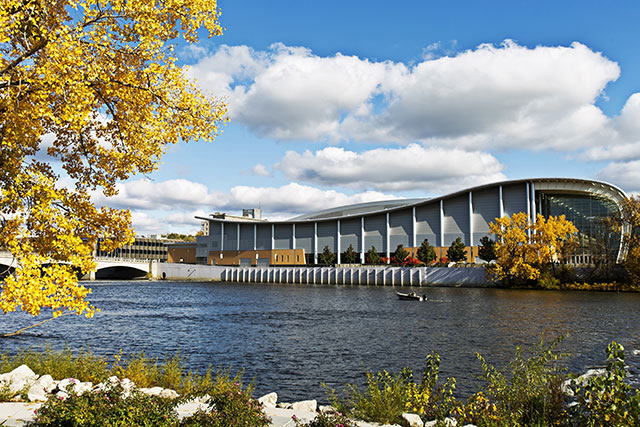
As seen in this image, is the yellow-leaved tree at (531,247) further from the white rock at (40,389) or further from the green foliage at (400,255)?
the white rock at (40,389)

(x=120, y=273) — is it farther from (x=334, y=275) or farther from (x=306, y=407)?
(x=306, y=407)

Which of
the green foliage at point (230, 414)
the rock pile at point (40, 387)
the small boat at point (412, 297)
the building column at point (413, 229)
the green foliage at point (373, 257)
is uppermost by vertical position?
the building column at point (413, 229)

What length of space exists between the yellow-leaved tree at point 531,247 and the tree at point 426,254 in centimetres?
1994

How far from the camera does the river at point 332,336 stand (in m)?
22.3

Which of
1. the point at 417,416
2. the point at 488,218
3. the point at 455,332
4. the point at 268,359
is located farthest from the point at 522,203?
the point at 417,416

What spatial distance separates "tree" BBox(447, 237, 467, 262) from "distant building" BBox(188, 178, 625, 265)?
5.13 m

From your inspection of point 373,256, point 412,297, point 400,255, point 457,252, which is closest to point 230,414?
point 412,297

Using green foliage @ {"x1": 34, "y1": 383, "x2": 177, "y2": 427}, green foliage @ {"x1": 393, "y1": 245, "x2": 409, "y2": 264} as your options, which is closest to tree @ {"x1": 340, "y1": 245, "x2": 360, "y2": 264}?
green foliage @ {"x1": 393, "y1": 245, "x2": 409, "y2": 264}

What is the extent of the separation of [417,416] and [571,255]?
8784 cm

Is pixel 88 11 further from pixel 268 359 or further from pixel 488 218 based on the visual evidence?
pixel 488 218

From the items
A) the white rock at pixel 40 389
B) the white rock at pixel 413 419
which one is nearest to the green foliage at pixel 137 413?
the white rock at pixel 40 389

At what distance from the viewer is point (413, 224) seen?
369ft

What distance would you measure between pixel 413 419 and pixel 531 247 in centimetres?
7730

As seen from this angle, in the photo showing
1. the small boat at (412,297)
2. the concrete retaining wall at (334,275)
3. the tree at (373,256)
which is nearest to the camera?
the small boat at (412,297)
